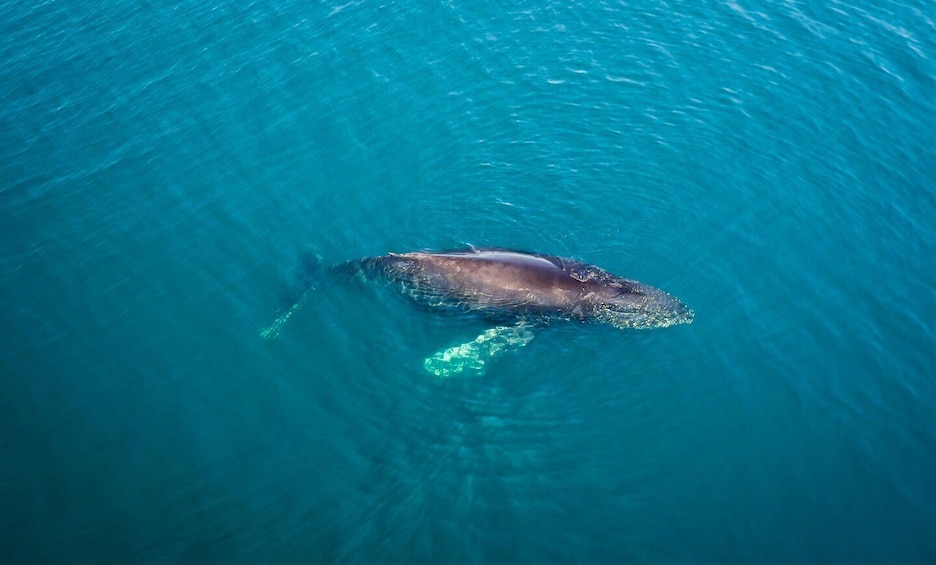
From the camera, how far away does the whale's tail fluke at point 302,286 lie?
2189 centimetres

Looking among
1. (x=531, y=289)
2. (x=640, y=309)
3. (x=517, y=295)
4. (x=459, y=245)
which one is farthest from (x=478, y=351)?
(x=640, y=309)

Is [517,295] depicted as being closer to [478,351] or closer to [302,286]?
[478,351]

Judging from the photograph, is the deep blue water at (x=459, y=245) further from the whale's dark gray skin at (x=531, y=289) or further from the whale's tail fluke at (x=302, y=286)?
the whale's dark gray skin at (x=531, y=289)

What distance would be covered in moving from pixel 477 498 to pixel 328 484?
3.94 metres

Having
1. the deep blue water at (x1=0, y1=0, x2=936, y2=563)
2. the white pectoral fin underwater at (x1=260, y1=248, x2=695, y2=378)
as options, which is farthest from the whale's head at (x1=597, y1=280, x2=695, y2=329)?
the deep blue water at (x1=0, y1=0, x2=936, y2=563)

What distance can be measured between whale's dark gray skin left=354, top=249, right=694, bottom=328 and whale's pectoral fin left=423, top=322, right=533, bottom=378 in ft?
1.75

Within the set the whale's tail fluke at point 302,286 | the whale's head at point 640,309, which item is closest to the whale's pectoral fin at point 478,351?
the whale's head at point 640,309

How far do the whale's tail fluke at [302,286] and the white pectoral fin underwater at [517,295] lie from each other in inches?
1.9

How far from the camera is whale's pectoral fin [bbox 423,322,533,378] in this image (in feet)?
66.2

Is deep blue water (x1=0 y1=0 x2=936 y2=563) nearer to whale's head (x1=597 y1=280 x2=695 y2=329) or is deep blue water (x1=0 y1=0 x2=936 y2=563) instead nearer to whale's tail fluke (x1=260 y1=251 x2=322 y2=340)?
whale's tail fluke (x1=260 y1=251 x2=322 y2=340)

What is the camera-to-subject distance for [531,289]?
837 inches

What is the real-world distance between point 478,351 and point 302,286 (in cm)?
650

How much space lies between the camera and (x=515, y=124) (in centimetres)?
2783

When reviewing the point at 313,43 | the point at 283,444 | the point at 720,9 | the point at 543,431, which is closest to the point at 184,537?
the point at 283,444
